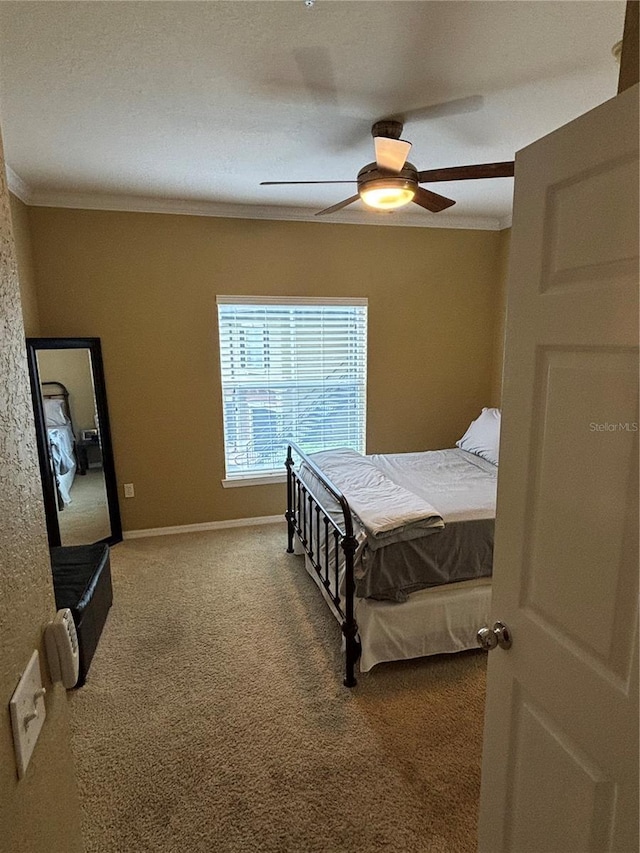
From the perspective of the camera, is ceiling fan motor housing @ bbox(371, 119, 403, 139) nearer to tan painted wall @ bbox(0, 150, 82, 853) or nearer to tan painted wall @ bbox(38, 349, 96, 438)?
tan painted wall @ bbox(0, 150, 82, 853)

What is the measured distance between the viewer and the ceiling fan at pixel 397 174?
2.01 meters

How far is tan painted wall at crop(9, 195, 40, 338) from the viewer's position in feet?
10.1

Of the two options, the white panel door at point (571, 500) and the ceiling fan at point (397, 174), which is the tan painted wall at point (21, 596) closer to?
the white panel door at point (571, 500)

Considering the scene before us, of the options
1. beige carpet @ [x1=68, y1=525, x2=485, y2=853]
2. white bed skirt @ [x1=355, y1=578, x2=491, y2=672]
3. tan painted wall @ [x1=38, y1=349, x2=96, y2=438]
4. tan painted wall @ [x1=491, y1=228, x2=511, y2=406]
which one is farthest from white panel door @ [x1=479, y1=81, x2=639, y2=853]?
tan painted wall @ [x1=491, y1=228, x2=511, y2=406]

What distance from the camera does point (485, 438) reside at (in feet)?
11.9

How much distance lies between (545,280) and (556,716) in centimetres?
91

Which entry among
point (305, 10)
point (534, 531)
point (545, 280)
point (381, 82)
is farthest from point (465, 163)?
point (534, 531)

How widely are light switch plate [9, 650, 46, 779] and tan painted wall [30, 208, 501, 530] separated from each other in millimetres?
3174

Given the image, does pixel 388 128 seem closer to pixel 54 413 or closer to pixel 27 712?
pixel 27 712

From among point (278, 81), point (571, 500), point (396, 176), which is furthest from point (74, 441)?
point (571, 500)

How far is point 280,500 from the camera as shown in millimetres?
4191

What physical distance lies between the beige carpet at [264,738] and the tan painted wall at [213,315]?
132 centimetres

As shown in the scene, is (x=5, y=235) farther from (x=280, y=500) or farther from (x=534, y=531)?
(x=280, y=500)

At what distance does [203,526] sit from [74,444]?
49.2 inches
